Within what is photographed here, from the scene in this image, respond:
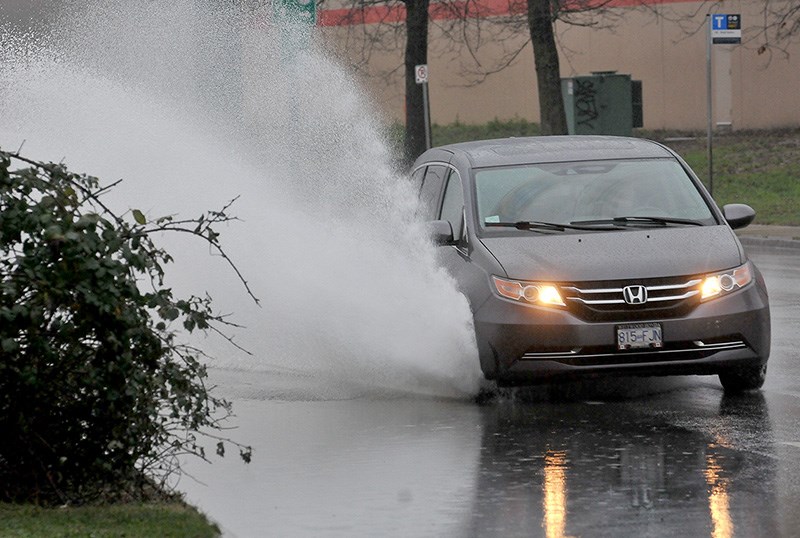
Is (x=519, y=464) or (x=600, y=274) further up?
(x=600, y=274)

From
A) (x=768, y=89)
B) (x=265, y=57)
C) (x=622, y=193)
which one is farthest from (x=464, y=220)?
(x=768, y=89)

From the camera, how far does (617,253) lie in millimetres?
11062

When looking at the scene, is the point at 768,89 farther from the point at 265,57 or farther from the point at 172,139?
the point at 172,139

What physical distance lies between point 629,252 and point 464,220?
55.7 inches

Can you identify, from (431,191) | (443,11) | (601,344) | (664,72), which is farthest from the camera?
(443,11)

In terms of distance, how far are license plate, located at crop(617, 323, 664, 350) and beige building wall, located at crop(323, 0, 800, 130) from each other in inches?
1104

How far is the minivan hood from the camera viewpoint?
1085 cm

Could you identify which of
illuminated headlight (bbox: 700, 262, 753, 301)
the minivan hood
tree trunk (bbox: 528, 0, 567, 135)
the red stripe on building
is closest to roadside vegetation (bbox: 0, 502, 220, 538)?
the minivan hood

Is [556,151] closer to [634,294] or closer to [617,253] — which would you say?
A: [617,253]

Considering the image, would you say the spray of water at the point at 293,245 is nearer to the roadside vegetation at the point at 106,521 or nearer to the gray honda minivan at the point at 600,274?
the gray honda minivan at the point at 600,274

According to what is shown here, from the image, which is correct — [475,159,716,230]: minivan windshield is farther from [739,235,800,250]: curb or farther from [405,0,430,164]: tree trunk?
[405,0,430,164]: tree trunk

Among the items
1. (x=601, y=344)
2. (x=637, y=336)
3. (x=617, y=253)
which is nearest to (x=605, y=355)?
(x=601, y=344)

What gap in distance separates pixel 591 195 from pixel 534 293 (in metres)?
1.52

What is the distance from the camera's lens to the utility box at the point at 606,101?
35.8m
